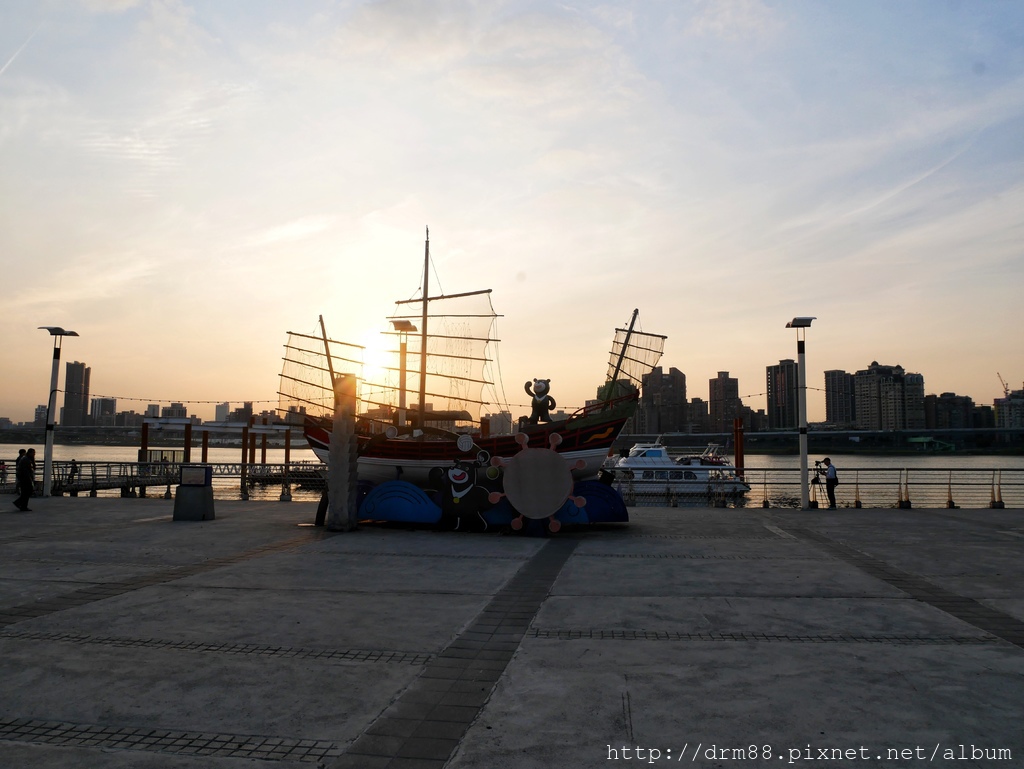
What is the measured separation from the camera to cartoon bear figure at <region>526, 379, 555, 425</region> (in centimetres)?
1762

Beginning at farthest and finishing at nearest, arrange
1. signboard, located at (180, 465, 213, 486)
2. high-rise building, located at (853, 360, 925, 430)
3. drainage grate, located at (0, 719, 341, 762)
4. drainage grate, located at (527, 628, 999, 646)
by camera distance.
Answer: high-rise building, located at (853, 360, 925, 430)
signboard, located at (180, 465, 213, 486)
drainage grate, located at (527, 628, 999, 646)
drainage grate, located at (0, 719, 341, 762)

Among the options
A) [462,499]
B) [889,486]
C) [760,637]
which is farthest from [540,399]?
[889,486]

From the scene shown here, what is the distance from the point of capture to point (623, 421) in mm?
19328

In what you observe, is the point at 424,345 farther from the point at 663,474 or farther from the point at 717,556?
the point at 717,556

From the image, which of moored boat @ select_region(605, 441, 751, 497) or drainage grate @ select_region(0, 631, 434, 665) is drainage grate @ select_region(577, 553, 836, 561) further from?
moored boat @ select_region(605, 441, 751, 497)

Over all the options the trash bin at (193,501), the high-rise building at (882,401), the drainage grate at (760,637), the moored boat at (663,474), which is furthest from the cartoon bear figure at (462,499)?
the high-rise building at (882,401)

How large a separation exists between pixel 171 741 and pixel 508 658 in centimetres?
265

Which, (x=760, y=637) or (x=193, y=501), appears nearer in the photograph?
(x=760, y=637)

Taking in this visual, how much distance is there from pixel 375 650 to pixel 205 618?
2.21 metres

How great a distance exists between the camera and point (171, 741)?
437cm

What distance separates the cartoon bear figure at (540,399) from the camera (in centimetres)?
1762

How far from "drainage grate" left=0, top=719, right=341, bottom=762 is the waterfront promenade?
0.02 meters

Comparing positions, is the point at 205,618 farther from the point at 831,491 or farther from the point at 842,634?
the point at 831,491

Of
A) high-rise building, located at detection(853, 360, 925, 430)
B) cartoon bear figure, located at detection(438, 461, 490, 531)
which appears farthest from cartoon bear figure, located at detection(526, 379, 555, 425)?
high-rise building, located at detection(853, 360, 925, 430)
